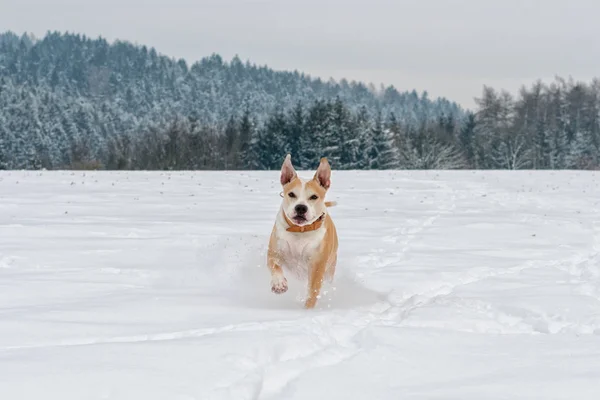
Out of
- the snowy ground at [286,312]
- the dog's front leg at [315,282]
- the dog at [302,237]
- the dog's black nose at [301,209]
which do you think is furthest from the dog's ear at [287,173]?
the snowy ground at [286,312]

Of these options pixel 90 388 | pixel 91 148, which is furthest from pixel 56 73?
pixel 90 388

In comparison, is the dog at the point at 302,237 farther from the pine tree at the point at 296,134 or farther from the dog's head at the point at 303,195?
the pine tree at the point at 296,134

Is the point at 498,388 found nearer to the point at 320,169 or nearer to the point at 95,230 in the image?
the point at 320,169

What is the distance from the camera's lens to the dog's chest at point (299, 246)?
572 cm

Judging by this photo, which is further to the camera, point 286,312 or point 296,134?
point 296,134

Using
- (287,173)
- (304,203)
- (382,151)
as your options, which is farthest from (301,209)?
(382,151)

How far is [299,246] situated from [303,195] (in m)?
0.45

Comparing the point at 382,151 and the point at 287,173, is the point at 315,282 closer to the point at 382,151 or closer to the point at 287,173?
the point at 287,173

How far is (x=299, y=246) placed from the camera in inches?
226

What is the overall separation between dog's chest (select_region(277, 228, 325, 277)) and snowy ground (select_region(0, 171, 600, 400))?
367mm

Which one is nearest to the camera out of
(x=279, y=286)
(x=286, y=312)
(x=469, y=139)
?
(x=286, y=312)

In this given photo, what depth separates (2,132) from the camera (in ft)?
313

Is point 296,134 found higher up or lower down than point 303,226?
higher up

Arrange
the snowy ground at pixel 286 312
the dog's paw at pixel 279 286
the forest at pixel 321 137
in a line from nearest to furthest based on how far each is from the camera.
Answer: the snowy ground at pixel 286 312 → the dog's paw at pixel 279 286 → the forest at pixel 321 137
